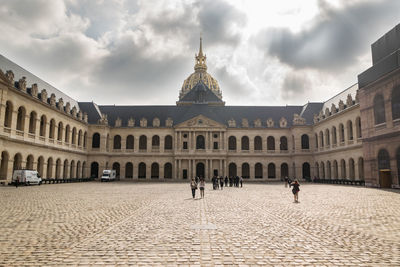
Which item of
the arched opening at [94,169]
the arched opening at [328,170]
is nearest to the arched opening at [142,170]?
the arched opening at [94,169]

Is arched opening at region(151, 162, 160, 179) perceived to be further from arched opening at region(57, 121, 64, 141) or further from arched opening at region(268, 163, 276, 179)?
arched opening at region(268, 163, 276, 179)

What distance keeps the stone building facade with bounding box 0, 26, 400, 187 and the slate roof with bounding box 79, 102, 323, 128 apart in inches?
8.6

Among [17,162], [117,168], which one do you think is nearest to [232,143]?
[117,168]

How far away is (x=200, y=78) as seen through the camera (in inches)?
4331

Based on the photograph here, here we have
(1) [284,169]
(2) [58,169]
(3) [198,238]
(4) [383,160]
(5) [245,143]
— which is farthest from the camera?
(5) [245,143]

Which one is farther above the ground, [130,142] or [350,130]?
[350,130]

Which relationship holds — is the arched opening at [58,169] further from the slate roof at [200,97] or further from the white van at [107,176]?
the slate roof at [200,97]

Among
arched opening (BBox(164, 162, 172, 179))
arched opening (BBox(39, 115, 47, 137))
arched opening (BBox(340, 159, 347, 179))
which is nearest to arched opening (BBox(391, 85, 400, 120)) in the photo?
arched opening (BBox(340, 159, 347, 179))

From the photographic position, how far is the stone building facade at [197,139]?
153ft

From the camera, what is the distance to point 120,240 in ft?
29.6

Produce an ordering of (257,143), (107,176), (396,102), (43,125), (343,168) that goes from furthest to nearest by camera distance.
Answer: (257,143), (107,176), (343,168), (43,125), (396,102)

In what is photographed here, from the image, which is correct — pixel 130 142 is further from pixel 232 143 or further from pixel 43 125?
pixel 232 143

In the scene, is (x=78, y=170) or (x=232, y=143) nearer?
(x=78, y=170)

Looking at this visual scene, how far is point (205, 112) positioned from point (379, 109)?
36.8m
